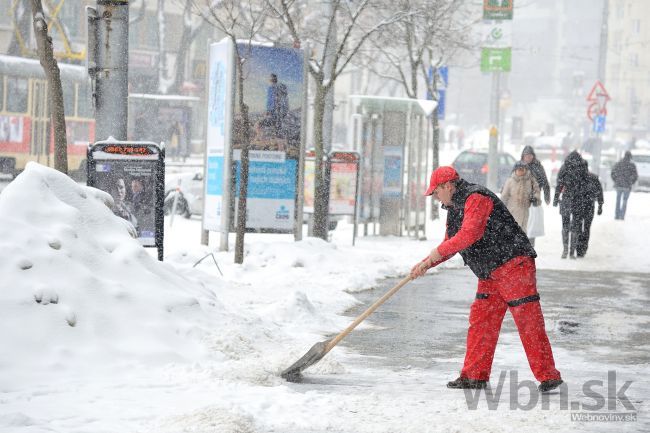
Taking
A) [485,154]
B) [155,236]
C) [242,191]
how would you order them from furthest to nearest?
[485,154] < [242,191] < [155,236]

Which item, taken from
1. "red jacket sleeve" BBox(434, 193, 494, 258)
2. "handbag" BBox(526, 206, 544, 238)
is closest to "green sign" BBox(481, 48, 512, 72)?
"handbag" BBox(526, 206, 544, 238)

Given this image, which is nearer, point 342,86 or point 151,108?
point 151,108

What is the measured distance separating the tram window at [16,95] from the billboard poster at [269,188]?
Result: 15.4m

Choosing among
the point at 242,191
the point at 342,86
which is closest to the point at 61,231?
the point at 242,191

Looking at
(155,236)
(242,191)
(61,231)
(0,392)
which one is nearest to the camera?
(0,392)

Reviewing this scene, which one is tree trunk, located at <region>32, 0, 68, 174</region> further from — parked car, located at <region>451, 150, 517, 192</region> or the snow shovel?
parked car, located at <region>451, 150, 517, 192</region>

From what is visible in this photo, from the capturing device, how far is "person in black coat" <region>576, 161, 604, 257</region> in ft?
59.6

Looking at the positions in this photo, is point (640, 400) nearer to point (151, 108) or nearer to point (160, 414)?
point (160, 414)

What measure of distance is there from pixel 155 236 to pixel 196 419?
5.61 meters

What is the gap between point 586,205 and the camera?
18203 millimetres

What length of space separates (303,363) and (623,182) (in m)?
21.3

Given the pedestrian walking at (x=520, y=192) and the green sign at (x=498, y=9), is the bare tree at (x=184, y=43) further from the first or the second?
the pedestrian walking at (x=520, y=192)

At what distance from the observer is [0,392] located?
21.4 ft

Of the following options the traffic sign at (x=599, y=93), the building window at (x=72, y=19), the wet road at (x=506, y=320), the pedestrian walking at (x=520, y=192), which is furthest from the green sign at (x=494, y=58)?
the building window at (x=72, y=19)
